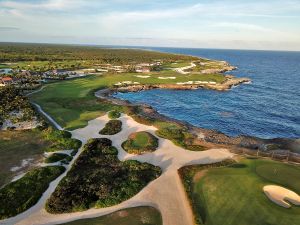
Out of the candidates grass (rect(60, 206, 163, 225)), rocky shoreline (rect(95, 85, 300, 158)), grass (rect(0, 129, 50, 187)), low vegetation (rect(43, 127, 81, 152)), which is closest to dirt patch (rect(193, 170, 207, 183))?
grass (rect(60, 206, 163, 225))

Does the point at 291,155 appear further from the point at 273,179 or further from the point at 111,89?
the point at 111,89

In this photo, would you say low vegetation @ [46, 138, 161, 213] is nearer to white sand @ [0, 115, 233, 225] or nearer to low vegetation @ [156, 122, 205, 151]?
white sand @ [0, 115, 233, 225]

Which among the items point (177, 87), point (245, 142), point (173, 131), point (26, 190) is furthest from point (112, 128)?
point (177, 87)

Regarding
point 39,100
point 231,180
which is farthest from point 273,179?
point 39,100

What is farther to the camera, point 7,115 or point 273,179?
point 7,115

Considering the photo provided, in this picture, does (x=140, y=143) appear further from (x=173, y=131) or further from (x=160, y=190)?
(x=160, y=190)

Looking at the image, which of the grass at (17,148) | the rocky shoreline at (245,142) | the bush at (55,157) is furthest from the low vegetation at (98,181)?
the rocky shoreline at (245,142)
